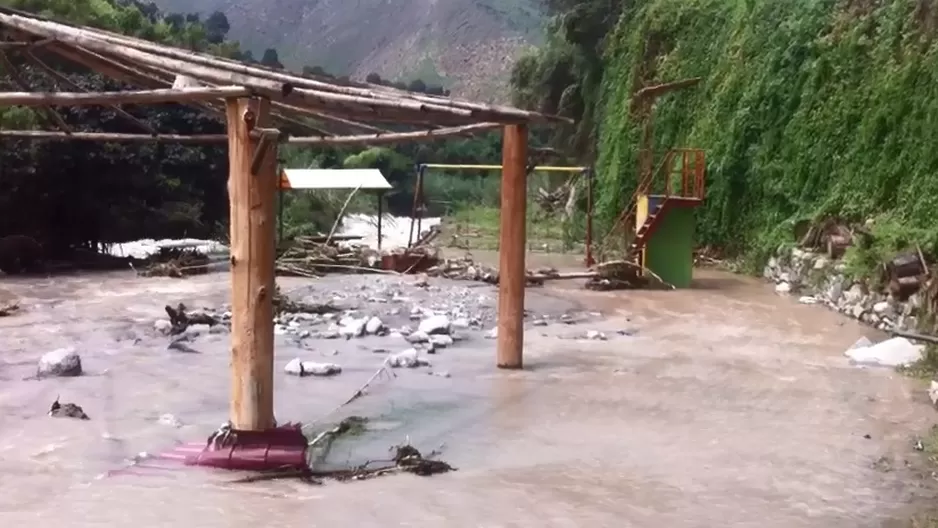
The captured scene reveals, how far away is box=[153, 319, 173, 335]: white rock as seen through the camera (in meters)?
10.5

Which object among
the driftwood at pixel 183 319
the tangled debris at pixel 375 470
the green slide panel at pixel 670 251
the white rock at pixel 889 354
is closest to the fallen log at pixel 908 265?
the white rock at pixel 889 354

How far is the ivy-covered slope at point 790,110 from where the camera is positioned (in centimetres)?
1330

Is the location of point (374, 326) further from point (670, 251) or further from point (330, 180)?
point (330, 180)

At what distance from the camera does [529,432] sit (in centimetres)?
666

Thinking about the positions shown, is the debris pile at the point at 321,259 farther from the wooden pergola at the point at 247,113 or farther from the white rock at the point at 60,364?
the wooden pergola at the point at 247,113

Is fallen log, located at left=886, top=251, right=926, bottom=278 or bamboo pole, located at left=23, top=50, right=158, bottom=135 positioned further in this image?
fallen log, located at left=886, top=251, right=926, bottom=278

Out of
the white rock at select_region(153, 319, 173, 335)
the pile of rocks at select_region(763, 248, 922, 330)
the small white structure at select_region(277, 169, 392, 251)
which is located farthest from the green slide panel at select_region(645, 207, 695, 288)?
the white rock at select_region(153, 319, 173, 335)

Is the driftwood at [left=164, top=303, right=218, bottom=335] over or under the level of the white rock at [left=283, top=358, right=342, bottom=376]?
over

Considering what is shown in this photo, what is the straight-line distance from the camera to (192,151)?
1992 cm

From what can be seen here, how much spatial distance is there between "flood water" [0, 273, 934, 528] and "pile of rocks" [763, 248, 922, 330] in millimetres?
763

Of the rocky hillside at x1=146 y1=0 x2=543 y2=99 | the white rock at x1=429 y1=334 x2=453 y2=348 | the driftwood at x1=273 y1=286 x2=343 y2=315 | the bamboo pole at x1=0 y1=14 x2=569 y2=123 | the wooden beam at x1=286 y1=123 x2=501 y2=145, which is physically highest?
the rocky hillside at x1=146 y1=0 x2=543 y2=99

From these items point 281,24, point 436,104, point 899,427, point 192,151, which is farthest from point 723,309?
point 281,24

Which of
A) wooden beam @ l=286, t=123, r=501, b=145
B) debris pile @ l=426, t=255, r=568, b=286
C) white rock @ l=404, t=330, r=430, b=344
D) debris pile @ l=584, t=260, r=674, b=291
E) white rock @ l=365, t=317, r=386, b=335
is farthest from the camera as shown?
debris pile @ l=426, t=255, r=568, b=286

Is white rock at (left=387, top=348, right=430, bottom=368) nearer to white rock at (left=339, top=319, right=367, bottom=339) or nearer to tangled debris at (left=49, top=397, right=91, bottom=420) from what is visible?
white rock at (left=339, top=319, right=367, bottom=339)
